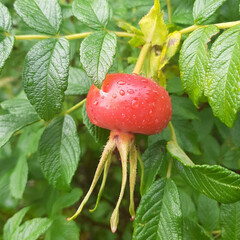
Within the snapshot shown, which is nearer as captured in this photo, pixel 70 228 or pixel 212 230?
pixel 212 230

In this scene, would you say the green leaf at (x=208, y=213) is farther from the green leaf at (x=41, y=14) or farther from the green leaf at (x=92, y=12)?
the green leaf at (x=41, y=14)

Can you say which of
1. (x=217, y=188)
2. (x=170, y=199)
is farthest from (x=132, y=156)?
(x=217, y=188)

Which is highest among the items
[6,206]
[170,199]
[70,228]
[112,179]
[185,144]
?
[170,199]

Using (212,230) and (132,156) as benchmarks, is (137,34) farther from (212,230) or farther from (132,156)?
(212,230)

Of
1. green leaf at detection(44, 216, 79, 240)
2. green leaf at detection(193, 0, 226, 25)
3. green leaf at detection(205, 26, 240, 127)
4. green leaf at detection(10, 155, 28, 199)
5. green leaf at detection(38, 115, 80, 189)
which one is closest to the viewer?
green leaf at detection(205, 26, 240, 127)

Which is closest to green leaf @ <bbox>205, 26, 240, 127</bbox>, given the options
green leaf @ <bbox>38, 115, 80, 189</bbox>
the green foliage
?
the green foliage

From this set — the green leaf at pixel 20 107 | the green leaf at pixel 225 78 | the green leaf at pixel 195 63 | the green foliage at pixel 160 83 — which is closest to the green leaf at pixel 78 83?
the green foliage at pixel 160 83

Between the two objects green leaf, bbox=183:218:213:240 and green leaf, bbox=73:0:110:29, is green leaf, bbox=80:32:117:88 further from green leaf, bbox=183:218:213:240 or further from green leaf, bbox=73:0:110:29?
green leaf, bbox=183:218:213:240


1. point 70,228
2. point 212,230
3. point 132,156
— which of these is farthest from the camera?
point 70,228
